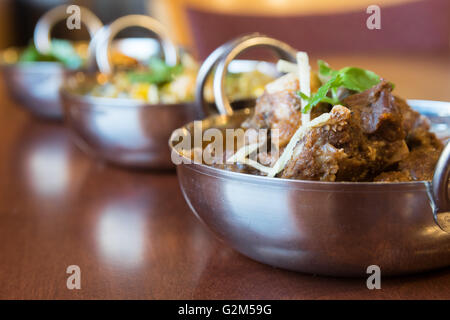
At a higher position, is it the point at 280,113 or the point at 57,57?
the point at 57,57

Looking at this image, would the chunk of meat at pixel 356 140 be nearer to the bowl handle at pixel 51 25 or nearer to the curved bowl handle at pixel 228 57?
the curved bowl handle at pixel 228 57

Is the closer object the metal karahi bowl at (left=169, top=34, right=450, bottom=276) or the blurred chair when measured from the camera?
the metal karahi bowl at (left=169, top=34, right=450, bottom=276)

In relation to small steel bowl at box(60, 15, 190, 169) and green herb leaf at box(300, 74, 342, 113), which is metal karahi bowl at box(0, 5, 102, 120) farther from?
green herb leaf at box(300, 74, 342, 113)

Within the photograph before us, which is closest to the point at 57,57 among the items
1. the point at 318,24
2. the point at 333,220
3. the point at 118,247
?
the point at 118,247

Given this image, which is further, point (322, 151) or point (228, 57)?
point (228, 57)

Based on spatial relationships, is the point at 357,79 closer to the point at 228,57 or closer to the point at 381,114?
the point at 381,114

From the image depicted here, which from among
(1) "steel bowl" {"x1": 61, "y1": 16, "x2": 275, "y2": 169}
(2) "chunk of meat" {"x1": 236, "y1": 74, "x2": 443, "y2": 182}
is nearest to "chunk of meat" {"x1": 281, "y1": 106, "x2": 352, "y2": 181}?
(2) "chunk of meat" {"x1": 236, "y1": 74, "x2": 443, "y2": 182}

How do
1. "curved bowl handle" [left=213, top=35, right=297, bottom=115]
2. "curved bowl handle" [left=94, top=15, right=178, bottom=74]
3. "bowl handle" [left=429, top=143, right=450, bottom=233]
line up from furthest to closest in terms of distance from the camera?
"curved bowl handle" [left=94, top=15, right=178, bottom=74], "curved bowl handle" [left=213, top=35, right=297, bottom=115], "bowl handle" [left=429, top=143, right=450, bottom=233]

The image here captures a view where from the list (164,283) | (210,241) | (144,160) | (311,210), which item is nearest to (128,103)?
(144,160)

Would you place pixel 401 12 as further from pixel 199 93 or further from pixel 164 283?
pixel 164 283
